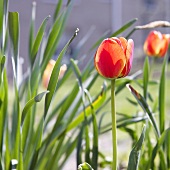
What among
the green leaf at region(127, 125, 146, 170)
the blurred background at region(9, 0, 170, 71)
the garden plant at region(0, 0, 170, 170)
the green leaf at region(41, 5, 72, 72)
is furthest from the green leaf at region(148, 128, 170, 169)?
the blurred background at region(9, 0, 170, 71)

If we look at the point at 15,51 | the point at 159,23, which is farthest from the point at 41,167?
the point at 159,23

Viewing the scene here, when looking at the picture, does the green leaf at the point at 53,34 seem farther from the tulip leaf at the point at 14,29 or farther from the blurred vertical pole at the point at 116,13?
the blurred vertical pole at the point at 116,13

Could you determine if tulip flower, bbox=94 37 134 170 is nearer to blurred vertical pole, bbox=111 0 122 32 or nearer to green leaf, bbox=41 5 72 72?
green leaf, bbox=41 5 72 72

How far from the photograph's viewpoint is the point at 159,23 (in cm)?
88

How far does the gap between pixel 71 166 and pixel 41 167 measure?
2.49ft

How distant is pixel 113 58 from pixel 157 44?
465 millimetres

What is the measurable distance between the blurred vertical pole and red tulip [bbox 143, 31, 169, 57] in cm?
1111

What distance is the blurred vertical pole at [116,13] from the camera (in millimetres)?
12146

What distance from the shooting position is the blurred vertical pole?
12146 mm

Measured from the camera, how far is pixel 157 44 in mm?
1105

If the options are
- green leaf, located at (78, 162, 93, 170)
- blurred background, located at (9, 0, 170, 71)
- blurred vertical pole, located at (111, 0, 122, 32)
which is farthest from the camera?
blurred vertical pole, located at (111, 0, 122, 32)

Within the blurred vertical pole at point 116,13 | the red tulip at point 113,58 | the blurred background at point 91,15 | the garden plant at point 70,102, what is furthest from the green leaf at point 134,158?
the blurred vertical pole at point 116,13

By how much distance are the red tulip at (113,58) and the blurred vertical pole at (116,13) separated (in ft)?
38.0

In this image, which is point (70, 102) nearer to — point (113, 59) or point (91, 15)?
point (113, 59)
